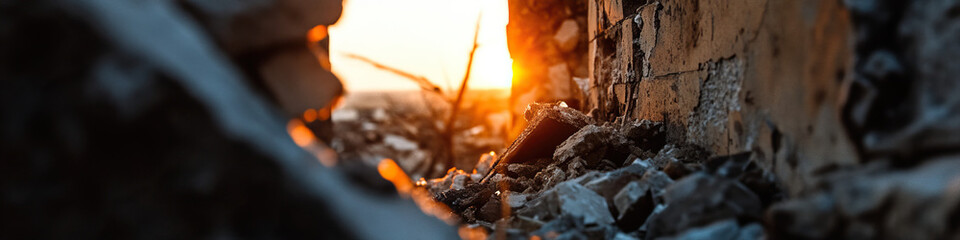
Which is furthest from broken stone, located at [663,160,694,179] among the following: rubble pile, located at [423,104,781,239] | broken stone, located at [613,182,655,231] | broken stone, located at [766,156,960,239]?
broken stone, located at [766,156,960,239]

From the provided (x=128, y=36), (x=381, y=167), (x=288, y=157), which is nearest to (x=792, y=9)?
(x=381, y=167)

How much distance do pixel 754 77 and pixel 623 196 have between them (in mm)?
445

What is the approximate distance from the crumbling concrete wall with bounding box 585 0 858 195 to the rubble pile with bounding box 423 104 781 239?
0.32ft

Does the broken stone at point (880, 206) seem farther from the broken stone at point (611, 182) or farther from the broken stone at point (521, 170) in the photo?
the broken stone at point (521, 170)

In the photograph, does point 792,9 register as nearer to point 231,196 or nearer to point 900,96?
point 900,96

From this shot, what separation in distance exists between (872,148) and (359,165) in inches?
34.8

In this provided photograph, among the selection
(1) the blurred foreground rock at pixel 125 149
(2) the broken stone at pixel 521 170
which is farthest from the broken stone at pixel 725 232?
(2) the broken stone at pixel 521 170

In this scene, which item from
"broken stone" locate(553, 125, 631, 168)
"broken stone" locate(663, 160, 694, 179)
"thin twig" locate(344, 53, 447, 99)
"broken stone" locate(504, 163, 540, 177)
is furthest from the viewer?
"thin twig" locate(344, 53, 447, 99)

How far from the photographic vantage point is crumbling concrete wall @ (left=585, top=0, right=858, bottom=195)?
3.46 feet

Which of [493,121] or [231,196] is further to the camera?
[493,121]

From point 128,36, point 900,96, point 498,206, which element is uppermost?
point 128,36

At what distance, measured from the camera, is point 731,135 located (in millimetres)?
1596

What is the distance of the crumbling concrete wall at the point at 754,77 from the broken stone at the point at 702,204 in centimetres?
10

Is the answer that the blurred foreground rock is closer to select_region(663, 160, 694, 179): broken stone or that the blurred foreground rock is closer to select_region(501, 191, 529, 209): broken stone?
select_region(663, 160, 694, 179): broken stone
